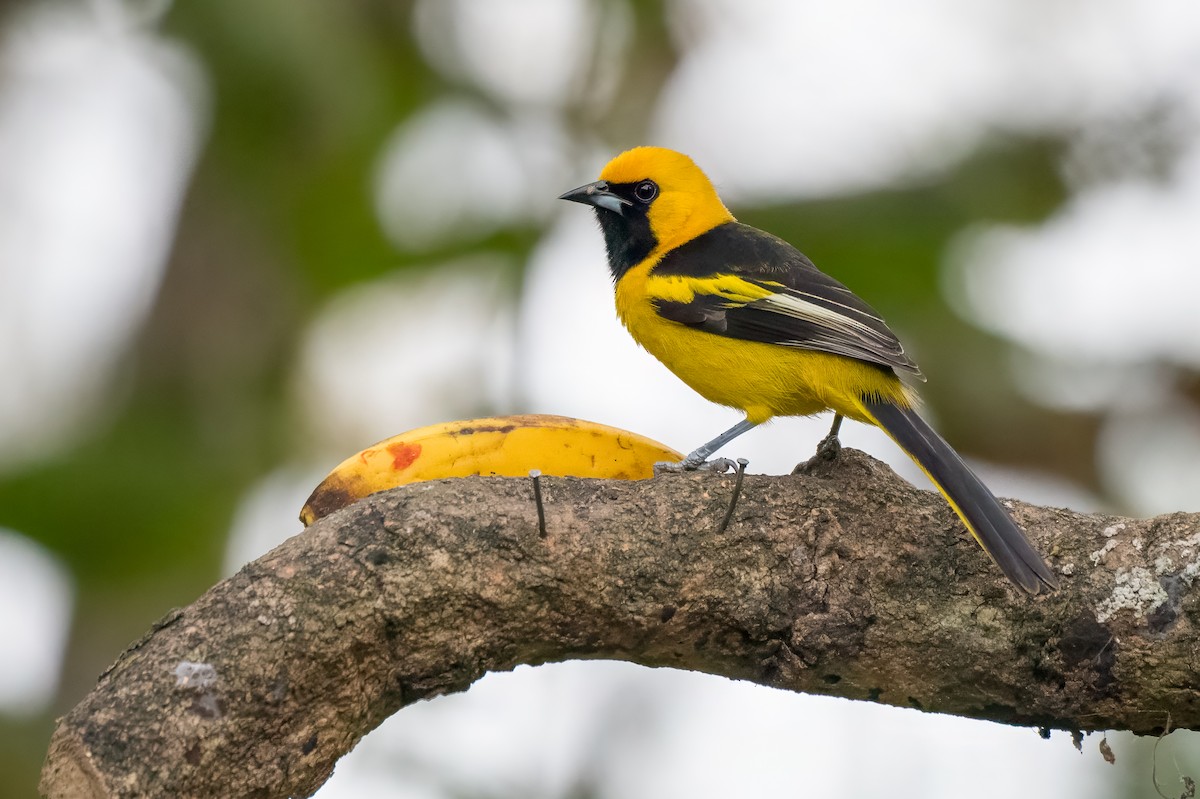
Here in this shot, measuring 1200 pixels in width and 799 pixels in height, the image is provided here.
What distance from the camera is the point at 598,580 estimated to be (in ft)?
A: 10.5

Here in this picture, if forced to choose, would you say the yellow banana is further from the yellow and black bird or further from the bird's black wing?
the bird's black wing

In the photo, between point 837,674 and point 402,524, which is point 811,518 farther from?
point 402,524

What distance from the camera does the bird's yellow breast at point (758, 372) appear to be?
4496 mm

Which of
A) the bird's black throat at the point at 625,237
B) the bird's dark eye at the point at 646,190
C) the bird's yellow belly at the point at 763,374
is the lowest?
the bird's yellow belly at the point at 763,374

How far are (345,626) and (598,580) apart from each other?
24.2 inches

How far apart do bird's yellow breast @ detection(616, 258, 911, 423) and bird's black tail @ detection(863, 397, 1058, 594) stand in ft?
1.18

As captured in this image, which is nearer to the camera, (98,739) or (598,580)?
(98,739)

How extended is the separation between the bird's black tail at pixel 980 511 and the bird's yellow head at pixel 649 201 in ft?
5.87

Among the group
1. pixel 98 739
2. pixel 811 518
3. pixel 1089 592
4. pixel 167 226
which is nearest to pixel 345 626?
pixel 98 739

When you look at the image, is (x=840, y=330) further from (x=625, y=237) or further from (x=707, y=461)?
(x=625, y=237)

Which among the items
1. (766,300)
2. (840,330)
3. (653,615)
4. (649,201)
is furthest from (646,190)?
(653,615)

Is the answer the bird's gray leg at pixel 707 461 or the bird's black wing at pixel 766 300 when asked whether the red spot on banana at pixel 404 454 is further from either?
the bird's black wing at pixel 766 300

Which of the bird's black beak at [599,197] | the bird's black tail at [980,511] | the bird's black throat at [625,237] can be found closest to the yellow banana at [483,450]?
the bird's black tail at [980,511]

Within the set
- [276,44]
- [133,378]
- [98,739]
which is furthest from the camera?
[133,378]
